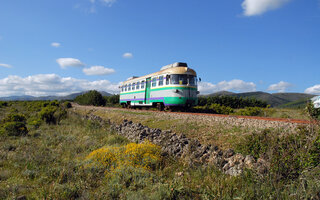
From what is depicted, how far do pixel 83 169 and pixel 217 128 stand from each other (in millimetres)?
4975

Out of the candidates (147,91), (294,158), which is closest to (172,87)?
(147,91)

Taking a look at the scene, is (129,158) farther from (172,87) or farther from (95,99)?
(95,99)

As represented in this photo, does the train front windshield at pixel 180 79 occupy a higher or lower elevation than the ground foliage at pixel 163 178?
higher

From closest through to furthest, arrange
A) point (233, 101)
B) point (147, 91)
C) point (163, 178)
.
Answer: point (163, 178), point (147, 91), point (233, 101)

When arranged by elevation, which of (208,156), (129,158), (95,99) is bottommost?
(129,158)

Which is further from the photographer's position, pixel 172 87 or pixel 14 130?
pixel 172 87

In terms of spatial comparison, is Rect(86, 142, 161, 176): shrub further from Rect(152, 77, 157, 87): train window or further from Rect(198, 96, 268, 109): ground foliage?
Rect(198, 96, 268, 109): ground foliage

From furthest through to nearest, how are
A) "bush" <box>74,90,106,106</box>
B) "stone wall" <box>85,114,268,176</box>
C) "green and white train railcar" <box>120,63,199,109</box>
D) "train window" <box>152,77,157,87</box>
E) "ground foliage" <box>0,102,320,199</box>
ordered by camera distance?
"bush" <box>74,90,106,106</box> → "train window" <box>152,77,157,87</box> → "green and white train railcar" <box>120,63,199,109</box> → "stone wall" <box>85,114,268,176</box> → "ground foliage" <box>0,102,320,199</box>

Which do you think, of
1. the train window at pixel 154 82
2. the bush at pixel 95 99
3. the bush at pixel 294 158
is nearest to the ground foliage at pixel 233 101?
the train window at pixel 154 82

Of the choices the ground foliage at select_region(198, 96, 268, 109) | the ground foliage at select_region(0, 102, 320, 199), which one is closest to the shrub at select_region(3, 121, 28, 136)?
the ground foliage at select_region(0, 102, 320, 199)

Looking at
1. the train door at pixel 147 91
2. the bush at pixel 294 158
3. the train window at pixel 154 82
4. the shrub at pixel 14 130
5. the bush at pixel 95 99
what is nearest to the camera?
the bush at pixel 294 158

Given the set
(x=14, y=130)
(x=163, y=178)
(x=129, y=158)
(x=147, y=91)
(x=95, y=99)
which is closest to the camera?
(x=163, y=178)

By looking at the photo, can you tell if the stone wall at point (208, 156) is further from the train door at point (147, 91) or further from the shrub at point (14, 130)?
the train door at point (147, 91)

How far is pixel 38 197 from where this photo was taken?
3.61 meters
